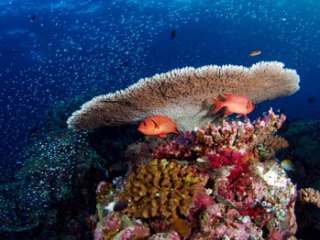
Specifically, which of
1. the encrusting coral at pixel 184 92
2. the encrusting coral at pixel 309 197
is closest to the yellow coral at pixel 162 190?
the encrusting coral at pixel 184 92

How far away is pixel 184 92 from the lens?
388 centimetres

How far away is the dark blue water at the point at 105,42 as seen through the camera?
74.8 feet

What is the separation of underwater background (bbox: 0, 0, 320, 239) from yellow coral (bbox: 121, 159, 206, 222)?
3762mm

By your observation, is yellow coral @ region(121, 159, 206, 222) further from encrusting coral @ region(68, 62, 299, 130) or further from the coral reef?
encrusting coral @ region(68, 62, 299, 130)

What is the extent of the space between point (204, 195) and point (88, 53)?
1426 inches

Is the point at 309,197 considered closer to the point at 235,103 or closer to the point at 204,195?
the point at 235,103

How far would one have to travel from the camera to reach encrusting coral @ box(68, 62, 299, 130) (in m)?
3.61

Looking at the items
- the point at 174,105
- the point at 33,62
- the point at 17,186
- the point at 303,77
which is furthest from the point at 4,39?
the point at 303,77

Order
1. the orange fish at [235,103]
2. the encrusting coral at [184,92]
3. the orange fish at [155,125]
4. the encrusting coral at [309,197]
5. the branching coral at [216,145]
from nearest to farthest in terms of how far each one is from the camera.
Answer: the branching coral at [216,145], the orange fish at [155,125], the encrusting coral at [184,92], the orange fish at [235,103], the encrusting coral at [309,197]

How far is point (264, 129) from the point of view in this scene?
3.96 metres

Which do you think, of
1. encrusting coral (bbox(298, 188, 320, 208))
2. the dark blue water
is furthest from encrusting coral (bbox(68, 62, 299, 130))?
the dark blue water

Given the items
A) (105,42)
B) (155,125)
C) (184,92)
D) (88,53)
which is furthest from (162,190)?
(105,42)

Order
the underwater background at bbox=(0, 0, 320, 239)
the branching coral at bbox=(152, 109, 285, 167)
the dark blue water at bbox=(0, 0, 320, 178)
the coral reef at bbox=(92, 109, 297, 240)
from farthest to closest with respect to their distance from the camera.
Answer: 1. the dark blue water at bbox=(0, 0, 320, 178)
2. the underwater background at bbox=(0, 0, 320, 239)
3. the branching coral at bbox=(152, 109, 285, 167)
4. the coral reef at bbox=(92, 109, 297, 240)

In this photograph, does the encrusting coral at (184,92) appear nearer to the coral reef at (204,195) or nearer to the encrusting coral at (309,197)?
the coral reef at (204,195)
